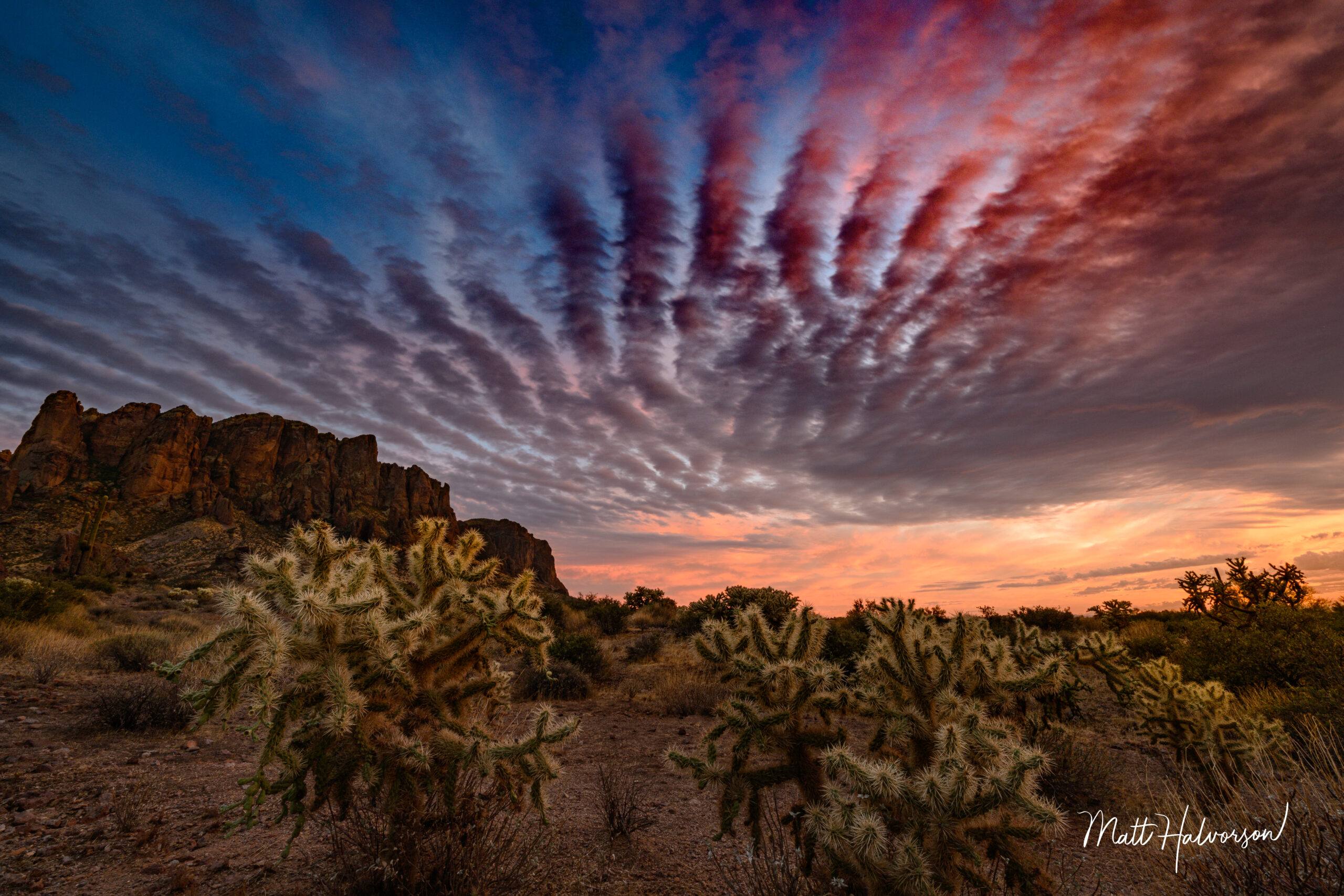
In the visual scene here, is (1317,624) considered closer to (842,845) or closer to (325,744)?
(842,845)

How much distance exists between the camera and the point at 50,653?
11.4 metres

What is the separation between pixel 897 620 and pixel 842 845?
1.36m

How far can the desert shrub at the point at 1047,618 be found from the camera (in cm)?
2130

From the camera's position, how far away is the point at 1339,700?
7.48 m

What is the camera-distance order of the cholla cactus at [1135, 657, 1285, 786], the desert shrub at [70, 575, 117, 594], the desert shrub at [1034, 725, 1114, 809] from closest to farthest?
the cholla cactus at [1135, 657, 1285, 786] → the desert shrub at [1034, 725, 1114, 809] → the desert shrub at [70, 575, 117, 594]

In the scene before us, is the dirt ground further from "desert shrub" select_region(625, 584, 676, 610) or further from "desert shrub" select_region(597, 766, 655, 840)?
"desert shrub" select_region(625, 584, 676, 610)

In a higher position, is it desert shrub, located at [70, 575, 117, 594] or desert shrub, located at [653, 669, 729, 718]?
desert shrub, located at [70, 575, 117, 594]

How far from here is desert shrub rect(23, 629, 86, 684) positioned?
973cm

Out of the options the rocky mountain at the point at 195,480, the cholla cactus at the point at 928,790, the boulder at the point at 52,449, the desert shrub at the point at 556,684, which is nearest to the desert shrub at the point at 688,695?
the desert shrub at the point at 556,684

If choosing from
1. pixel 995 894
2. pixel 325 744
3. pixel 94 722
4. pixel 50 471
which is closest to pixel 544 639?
pixel 325 744

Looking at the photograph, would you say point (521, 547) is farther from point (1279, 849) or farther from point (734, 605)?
point (1279, 849)

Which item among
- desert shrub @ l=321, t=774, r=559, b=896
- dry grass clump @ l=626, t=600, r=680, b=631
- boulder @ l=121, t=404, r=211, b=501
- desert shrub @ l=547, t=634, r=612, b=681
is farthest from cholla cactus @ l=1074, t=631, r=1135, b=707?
boulder @ l=121, t=404, r=211, b=501

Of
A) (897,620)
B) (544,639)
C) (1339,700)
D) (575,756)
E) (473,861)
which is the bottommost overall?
(575,756)
